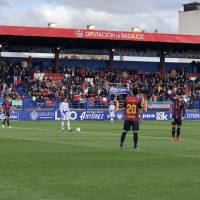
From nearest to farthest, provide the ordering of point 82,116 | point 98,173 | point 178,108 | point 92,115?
point 98,173 < point 178,108 < point 82,116 < point 92,115

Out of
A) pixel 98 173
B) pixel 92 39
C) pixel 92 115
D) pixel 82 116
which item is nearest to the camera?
pixel 98 173

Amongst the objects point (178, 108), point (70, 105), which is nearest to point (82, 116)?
point (70, 105)

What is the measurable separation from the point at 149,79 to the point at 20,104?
19.2 m

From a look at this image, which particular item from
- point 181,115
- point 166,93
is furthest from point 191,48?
point 181,115

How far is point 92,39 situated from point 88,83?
6.33m

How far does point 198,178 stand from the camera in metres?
12.4

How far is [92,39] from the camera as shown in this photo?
61.6 meters

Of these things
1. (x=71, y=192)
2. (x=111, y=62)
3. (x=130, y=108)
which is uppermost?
(x=111, y=62)

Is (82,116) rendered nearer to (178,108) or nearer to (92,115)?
(92,115)

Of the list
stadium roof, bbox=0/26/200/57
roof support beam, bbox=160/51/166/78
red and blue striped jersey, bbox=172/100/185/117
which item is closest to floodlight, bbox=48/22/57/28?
stadium roof, bbox=0/26/200/57

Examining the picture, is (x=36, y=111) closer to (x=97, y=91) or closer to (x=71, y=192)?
(x=97, y=91)

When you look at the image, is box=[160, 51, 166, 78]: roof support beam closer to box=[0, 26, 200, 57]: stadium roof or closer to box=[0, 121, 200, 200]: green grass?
box=[0, 26, 200, 57]: stadium roof

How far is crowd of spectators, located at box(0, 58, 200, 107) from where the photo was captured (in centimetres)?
5247

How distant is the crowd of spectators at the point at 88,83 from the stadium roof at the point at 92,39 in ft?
8.54
